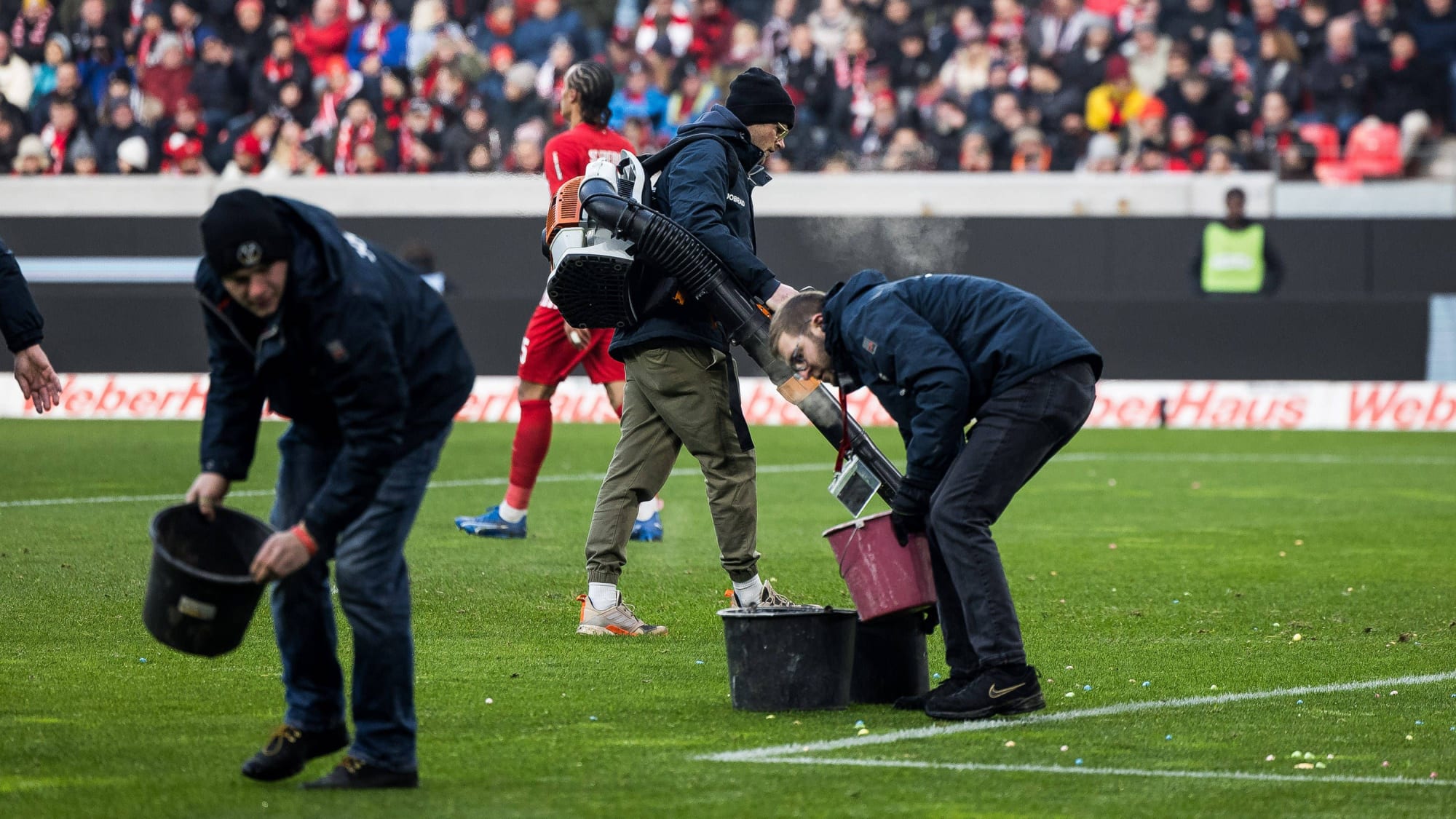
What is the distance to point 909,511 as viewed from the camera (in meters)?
6.34

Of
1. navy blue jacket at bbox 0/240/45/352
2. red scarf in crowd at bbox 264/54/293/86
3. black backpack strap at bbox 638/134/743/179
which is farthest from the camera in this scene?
red scarf in crowd at bbox 264/54/293/86

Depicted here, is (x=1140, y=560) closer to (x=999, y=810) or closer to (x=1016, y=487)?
(x=1016, y=487)

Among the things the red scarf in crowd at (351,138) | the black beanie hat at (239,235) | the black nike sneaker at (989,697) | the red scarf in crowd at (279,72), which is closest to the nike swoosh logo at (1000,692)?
the black nike sneaker at (989,697)

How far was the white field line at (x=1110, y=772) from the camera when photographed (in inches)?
214

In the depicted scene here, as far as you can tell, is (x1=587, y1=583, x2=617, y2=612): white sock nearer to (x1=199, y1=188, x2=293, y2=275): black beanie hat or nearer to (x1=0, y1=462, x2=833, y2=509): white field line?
(x1=199, y1=188, x2=293, y2=275): black beanie hat

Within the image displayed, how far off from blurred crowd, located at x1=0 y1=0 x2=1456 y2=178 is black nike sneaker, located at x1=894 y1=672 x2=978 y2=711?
15.8m

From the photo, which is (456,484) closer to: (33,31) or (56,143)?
(56,143)

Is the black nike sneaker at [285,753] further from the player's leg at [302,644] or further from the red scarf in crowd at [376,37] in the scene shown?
the red scarf in crowd at [376,37]

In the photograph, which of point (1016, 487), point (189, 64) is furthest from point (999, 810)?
point (189, 64)

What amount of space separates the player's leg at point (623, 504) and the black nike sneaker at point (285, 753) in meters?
2.79

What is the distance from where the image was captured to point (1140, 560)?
422 inches

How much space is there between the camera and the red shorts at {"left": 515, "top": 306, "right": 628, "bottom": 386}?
1047cm

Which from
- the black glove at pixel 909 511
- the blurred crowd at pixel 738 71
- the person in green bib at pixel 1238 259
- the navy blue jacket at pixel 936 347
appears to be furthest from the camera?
the blurred crowd at pixel 738 71

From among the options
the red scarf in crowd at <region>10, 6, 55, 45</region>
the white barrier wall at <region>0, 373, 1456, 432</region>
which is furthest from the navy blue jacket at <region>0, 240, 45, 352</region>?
the red scarf in crowd at <region>10, 6, 55, 45</region>
